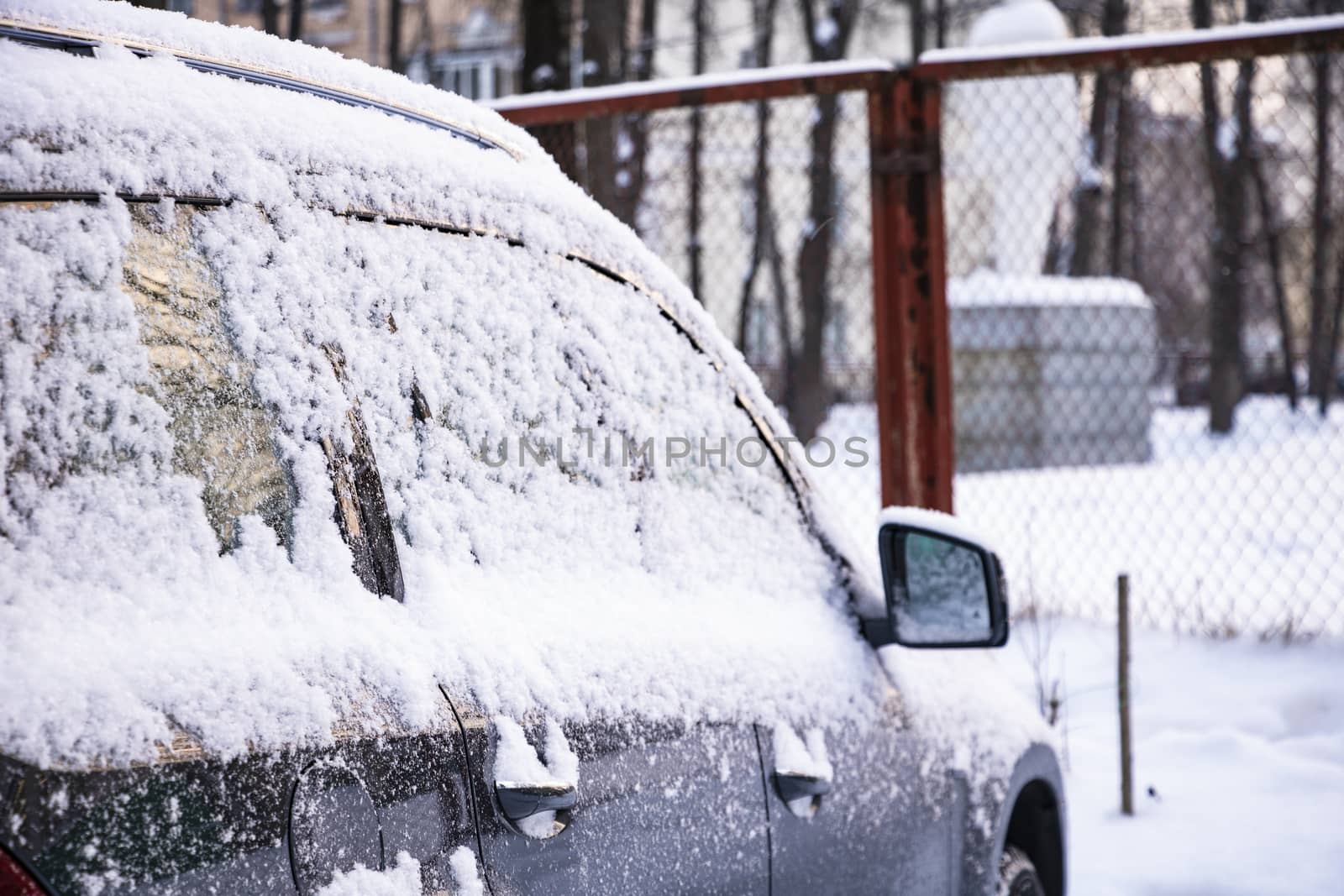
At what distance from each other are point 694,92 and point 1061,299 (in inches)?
315

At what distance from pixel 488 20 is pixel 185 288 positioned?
3337 centimetres

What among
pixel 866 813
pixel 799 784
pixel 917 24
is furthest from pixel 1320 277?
pixel 799 784

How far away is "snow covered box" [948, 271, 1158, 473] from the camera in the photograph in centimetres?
1169

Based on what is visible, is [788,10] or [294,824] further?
[788,10]

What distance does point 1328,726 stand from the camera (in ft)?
15.8

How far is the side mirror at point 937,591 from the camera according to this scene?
2.12 m

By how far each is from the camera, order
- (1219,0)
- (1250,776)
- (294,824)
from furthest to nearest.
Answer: (1219,0) < (1250,776) < (294,824)

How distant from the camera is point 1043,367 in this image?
38.4 feet

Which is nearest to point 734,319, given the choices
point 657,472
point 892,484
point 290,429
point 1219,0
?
point 892,484

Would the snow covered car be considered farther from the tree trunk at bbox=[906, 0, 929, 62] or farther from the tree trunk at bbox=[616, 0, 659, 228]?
the tree trunk at bbox=[906, 0, 929, 62]

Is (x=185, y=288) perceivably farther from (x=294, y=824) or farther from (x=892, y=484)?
(x=892, y=484)

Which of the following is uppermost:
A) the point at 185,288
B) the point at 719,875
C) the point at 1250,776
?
the point at 185,288

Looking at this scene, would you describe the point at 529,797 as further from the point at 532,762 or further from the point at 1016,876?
the point at 1016,876

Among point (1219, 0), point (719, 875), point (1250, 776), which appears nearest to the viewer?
point (719, 875)
